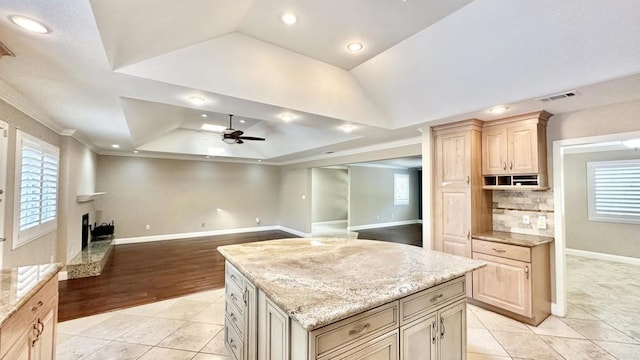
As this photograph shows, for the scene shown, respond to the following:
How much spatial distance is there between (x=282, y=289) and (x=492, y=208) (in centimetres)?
363

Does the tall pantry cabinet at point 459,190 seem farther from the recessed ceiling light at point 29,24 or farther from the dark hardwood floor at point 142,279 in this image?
the recessed ceiling light at point 29,24

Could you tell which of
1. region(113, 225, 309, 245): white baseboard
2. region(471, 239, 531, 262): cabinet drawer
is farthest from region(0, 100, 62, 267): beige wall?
region(471, 239, 531, 262): cabinet drawer

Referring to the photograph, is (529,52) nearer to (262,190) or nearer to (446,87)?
(446,87)

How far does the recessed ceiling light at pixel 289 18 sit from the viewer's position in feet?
7.52

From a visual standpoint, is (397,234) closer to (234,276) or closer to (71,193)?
(234,276)

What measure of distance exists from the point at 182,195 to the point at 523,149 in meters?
8.42

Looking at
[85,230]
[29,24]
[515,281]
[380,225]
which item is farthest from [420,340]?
[380,225]

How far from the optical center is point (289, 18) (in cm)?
233

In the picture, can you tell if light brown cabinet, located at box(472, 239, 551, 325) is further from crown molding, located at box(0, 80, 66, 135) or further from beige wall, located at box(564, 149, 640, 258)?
crown molding, located at box(0, 80, 66, 135)

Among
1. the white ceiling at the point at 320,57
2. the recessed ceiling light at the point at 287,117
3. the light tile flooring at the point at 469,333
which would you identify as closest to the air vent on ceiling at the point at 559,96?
the white ceiling at the point at 320,57

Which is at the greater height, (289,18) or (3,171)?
(289,18)

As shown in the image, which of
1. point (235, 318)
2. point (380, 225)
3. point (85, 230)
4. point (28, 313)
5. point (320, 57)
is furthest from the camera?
point (380, 225)

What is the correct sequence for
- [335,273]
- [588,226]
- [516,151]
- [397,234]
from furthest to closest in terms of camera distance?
[397,234], [588,226], [516,151], [335,273]

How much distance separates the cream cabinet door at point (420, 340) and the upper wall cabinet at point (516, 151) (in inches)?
100
